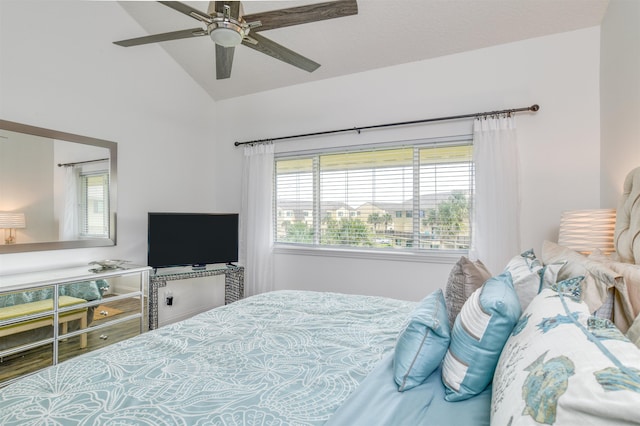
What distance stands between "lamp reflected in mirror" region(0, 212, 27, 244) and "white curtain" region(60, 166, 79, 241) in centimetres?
28

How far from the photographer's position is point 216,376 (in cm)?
118

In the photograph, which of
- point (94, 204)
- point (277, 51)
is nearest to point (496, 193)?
point (277, 51)

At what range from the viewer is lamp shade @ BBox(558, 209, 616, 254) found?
6.41 feet

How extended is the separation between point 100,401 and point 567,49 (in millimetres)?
3681

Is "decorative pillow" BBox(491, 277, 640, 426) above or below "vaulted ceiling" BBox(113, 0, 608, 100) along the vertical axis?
below

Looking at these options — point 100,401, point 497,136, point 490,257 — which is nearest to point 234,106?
point 497,136

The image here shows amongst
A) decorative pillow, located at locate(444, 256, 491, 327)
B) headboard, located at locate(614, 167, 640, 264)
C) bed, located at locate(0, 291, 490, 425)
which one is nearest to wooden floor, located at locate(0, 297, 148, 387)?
bed, located at locate(0, 291, 490, 425)

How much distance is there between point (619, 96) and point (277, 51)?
2300 mm

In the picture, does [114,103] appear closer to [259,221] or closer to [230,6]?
[259,221]

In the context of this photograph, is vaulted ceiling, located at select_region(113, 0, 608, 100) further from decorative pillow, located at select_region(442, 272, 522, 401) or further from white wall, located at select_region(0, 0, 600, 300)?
decorative pillow, located at select_region(442, 272, 522, 401)

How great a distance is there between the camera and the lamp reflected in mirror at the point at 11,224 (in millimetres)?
2434

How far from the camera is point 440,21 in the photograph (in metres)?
2.74

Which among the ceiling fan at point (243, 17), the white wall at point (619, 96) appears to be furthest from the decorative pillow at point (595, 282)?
the ceiling fan at point (243, 17)

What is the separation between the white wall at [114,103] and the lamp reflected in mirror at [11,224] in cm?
15
